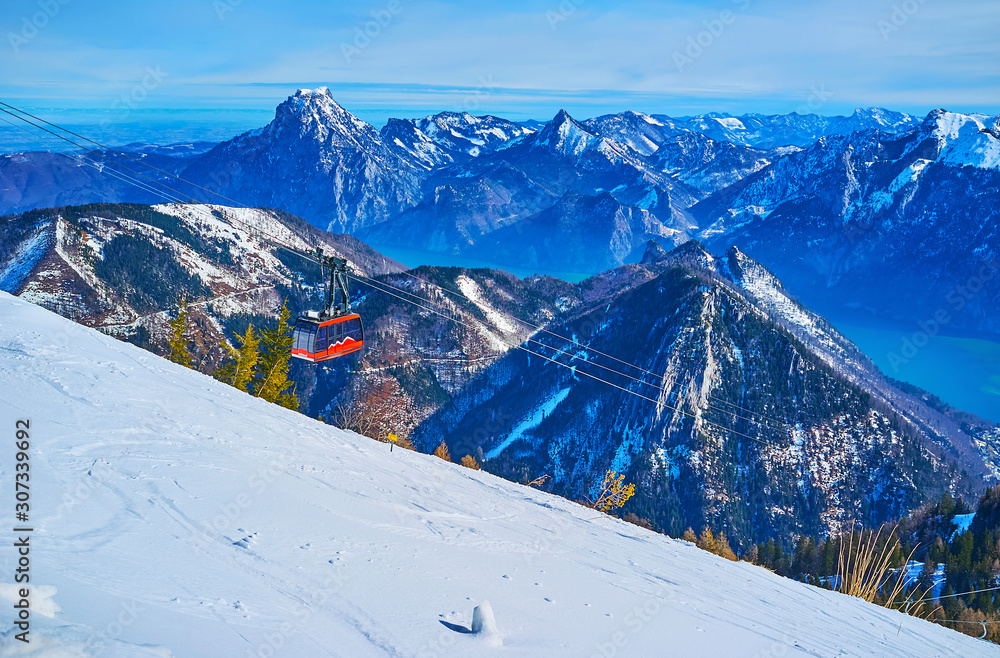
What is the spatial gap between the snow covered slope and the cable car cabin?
9.98 metres

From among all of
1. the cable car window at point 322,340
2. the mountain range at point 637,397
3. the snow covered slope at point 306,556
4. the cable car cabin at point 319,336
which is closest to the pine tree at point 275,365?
the cable car cabin at point 319,336

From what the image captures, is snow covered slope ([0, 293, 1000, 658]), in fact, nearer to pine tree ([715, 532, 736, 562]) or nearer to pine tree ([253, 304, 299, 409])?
pine tree ([715, 532, 736, 562])

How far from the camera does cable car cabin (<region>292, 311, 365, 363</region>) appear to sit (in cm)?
3222

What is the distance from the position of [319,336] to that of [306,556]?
21.5m

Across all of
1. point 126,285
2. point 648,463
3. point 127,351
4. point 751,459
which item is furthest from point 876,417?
point 126,285

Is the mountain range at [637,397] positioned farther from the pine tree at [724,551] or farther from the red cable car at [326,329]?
the red cable car at [326,329]

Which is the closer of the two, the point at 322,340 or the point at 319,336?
the point at 319,336

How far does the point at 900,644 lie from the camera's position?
16094mm

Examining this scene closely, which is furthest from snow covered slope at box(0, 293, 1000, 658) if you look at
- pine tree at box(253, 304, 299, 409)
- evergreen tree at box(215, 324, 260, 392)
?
pine tree at box(253, 304, 299, 409)

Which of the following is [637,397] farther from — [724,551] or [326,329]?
[326,329]

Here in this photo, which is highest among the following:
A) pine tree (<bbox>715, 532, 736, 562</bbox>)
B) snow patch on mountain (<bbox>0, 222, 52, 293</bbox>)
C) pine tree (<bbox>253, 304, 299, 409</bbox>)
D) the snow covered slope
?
snow patch on mountain (<bbox>0, 222, 52, 293</bbox>)

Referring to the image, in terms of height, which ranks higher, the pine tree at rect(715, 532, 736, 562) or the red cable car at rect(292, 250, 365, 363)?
the red cable car at rect(292, 250, 365, 363)

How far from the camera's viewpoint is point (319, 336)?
32.3 meters

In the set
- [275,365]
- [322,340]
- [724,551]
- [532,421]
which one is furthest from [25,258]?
[724,551]
